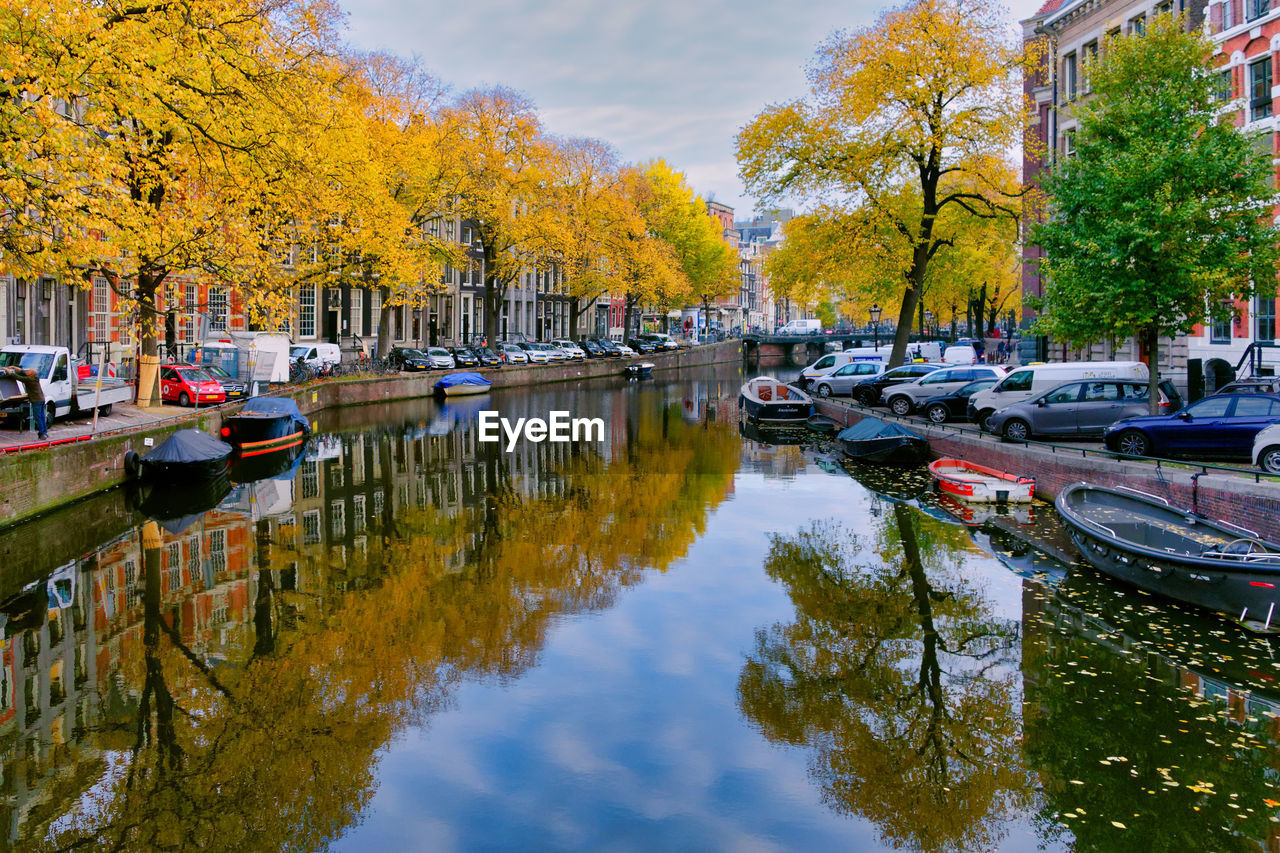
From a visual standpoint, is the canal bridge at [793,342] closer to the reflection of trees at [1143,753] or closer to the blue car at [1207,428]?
the blue car at [1207,428]

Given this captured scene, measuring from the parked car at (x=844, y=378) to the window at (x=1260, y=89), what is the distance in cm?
1708

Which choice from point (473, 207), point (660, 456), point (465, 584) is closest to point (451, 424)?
point (660, 456)

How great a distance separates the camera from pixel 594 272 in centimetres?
6812

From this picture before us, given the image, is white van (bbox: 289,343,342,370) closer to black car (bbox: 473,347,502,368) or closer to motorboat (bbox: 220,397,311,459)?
black car (bbox: 473,347,502,368)

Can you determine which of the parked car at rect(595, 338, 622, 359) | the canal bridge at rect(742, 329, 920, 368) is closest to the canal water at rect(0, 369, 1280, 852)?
the parked car at rect(595, 338, 622, 359)

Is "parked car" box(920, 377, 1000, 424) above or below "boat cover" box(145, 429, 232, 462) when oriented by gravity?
above

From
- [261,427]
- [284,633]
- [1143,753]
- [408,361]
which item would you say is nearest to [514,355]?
[408,361]

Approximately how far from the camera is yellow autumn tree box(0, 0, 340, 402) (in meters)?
16.5

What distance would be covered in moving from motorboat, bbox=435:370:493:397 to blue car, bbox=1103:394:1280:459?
3352 centimetres

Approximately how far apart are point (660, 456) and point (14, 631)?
19.6 m

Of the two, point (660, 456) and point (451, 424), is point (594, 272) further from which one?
point (660, 456)

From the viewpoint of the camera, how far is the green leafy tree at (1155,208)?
21.9 m

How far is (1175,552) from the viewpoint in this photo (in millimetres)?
13797

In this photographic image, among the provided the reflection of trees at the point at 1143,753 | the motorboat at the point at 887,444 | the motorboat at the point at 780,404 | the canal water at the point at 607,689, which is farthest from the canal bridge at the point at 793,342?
the reflection of trees at the point at 1143,753
